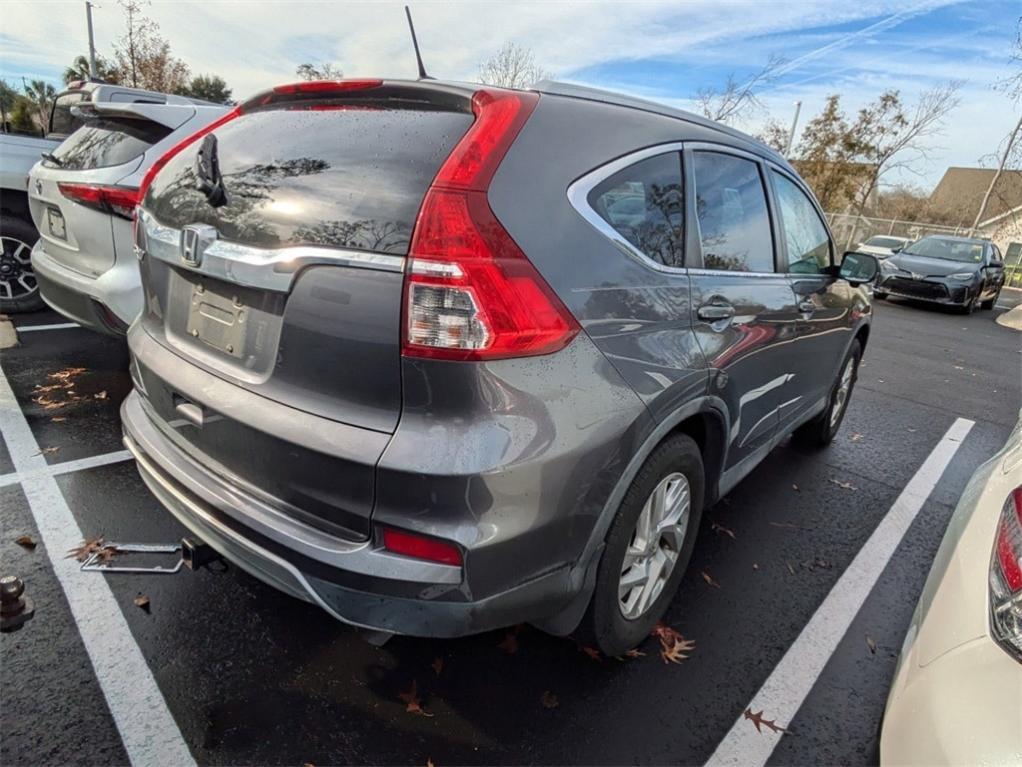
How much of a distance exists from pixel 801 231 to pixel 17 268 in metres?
6.24

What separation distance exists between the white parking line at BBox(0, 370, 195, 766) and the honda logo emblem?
1.37 m

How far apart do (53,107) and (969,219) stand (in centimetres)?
4128

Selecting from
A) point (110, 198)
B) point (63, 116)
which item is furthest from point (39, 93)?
point (110, 198)

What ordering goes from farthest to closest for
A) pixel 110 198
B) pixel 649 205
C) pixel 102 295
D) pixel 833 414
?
pixel 833 414, pixel 110 198, pixel 102 295, pixel 649 205

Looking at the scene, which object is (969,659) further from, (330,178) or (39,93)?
(39,93)

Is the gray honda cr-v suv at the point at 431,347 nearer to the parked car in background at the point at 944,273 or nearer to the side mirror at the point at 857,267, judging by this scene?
the side mirror at the point at 857,267

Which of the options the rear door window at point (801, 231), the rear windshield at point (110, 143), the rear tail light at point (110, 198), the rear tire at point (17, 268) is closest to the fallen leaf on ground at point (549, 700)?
the rear door window at point (801, 231)

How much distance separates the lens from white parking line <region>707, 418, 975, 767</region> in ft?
6.66

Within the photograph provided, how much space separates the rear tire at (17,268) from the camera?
5152 millimetres

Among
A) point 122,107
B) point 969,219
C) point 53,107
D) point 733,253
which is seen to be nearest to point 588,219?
point 733,253

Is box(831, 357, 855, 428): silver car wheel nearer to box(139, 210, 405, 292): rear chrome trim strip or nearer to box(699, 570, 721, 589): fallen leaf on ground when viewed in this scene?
box(699, 570, 721, 589): fallen leaf on ground

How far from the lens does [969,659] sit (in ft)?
4.43

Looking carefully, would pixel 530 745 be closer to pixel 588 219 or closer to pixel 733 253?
pixel 588 219

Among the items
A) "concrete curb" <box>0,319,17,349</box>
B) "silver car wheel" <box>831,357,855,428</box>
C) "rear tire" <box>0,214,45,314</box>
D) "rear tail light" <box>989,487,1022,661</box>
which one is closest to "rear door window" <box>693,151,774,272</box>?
"rear tail light" <box>989,487,1022,661</box>
